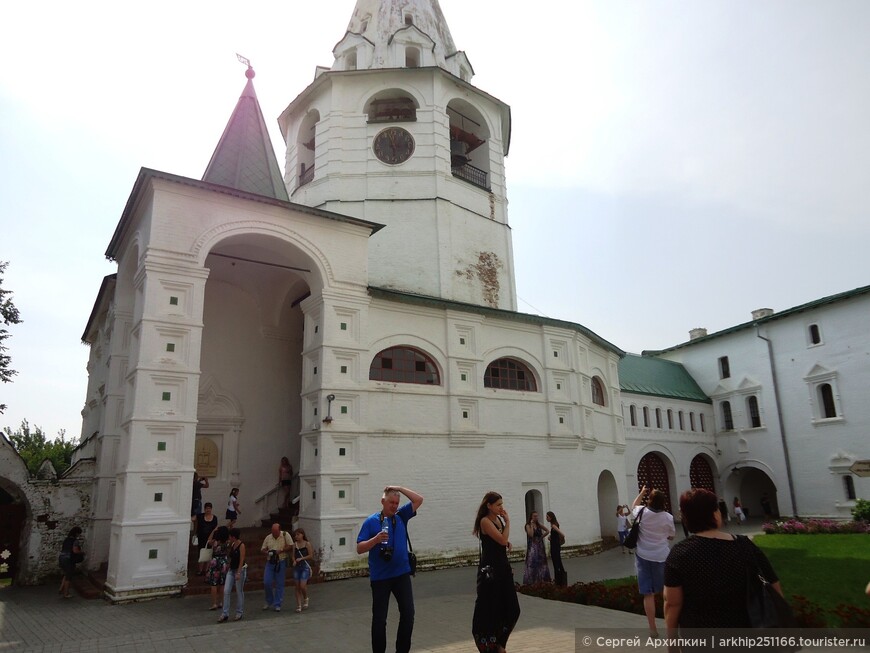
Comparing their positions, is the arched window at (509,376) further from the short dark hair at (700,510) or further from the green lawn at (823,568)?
the short dark hair at (700,510)

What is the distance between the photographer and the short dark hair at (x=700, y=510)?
3.82m

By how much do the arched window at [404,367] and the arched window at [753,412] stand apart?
82.4ft

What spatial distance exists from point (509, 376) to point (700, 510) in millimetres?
14820

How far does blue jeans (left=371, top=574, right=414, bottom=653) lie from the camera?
20.0ft

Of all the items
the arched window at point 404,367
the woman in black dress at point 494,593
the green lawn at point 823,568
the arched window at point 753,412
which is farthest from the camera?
the arched window at point 753,412

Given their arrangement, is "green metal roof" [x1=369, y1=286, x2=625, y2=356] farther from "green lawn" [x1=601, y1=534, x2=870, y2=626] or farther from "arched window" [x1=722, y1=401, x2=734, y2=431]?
"arched window" [x1=722, y1=401, x2=734, y2=431]

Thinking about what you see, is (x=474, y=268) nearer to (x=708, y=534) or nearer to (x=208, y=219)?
(x=208, y=219)

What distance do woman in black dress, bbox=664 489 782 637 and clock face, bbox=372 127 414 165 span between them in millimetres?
19289

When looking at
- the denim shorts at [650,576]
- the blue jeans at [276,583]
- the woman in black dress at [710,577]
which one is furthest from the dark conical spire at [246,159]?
the woman in black dress at [710,577]

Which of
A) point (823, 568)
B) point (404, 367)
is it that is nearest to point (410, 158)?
point (404, 367)

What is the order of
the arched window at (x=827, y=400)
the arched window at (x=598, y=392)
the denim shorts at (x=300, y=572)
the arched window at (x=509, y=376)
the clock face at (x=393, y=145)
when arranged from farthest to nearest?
the arched window at (x=827, y=400) < the arched window at (x=598, y=392) < the clock face at (x=393, y=145) < the arched window at (x=509, y=376) < the denim shorts at (x=300, y=572)

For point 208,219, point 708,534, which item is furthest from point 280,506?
point 708,534

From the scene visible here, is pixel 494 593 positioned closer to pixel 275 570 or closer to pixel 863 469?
pixel 275 570

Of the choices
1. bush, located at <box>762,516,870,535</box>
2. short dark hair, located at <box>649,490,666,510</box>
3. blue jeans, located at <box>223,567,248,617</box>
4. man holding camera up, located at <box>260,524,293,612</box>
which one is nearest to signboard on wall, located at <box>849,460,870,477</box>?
short dark hair, located at <box>649,490,666,510</box>
